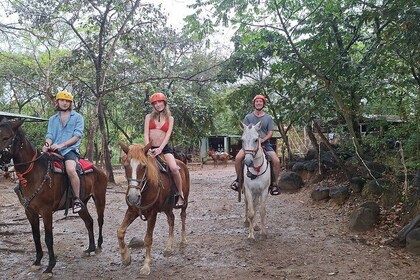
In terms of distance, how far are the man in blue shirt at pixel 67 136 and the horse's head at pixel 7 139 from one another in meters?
0.50

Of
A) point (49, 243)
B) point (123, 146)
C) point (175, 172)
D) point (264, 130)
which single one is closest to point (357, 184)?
point (264, 130)

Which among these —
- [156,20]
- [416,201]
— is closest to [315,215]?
[416,201]

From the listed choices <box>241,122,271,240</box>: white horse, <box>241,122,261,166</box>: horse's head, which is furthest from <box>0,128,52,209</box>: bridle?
<box>241,122,271,240</box>: white horse

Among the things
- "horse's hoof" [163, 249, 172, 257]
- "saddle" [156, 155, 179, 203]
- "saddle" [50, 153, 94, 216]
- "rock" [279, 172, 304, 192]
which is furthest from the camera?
"rock" [279, 172, 304, 192]

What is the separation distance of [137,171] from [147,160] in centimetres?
28

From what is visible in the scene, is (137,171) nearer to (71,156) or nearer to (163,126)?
(163,126)

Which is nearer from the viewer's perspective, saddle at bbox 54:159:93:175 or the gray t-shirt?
saddle at bbox 54:159:93:175

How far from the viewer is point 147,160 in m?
4.70

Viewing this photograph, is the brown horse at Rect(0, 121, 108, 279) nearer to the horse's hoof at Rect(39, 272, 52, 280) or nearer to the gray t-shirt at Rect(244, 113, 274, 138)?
the horse's hoof at Rect(39, 272, 52, 280)

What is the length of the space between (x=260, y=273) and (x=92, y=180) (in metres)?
2.99

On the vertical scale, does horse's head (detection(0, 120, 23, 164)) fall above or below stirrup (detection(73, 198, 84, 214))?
above

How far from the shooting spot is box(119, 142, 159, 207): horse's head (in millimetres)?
4379

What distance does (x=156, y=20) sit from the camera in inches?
536

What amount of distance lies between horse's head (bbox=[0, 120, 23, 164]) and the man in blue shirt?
1.65 feet
